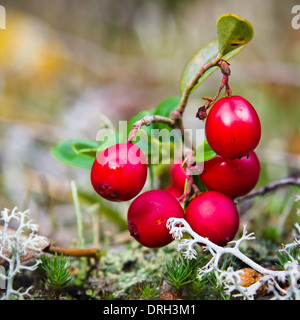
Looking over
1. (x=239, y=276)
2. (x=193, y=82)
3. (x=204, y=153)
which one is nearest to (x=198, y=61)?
(x=193, y=82)

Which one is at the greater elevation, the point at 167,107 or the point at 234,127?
the point at 167,107

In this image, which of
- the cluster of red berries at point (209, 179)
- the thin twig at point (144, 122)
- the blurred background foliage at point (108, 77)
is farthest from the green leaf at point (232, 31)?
the blurred background foliage at point (108, 77)

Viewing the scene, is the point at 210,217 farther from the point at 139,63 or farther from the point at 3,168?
the point at 139,63

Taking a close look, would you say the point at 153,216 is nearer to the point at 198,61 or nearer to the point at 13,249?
the point at 13,249

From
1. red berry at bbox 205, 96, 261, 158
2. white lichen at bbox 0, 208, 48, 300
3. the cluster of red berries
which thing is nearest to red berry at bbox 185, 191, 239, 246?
the cluster of red berries

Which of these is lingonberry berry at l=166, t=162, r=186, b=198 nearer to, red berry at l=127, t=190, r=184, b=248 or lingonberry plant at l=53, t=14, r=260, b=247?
lingonberry plant at l=53, t=14, r=260, b=247

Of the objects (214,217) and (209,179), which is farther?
(209,179)
